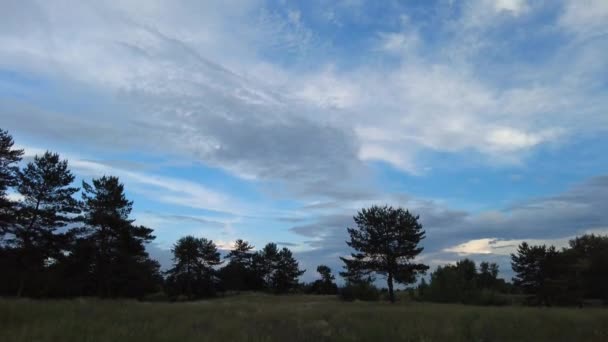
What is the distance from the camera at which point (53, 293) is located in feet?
128

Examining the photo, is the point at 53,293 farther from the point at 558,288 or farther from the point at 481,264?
the point at 481,264

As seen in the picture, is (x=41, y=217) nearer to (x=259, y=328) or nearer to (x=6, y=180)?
(x=6, y=180)

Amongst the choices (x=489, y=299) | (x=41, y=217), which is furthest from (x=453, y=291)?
(x=41, y=217)

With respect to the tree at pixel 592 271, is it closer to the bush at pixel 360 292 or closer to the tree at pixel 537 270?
the tree at pixel 537 270

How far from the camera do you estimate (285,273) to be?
292 feet

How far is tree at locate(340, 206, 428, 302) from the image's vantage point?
43.9 m

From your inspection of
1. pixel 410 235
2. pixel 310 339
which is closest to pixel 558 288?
pixel 410 235

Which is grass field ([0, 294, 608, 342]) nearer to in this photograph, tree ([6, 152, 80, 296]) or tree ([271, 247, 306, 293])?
tree ([6, 152, 80, 296])

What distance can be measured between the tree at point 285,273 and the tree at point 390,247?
151 feet

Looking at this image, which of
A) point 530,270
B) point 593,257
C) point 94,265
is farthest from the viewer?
point 530,270

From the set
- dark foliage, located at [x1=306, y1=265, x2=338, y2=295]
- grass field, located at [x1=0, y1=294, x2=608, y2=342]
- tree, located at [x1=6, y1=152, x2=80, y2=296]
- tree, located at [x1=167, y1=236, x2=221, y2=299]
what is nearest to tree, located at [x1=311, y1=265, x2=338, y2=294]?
dark foliage, located at [x1=306, y1=265, x2=338, y2=295]

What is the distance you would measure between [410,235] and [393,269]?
4287mm

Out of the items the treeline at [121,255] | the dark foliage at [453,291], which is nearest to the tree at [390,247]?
the treeline at [121,255]

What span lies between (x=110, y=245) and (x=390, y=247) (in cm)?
3138
